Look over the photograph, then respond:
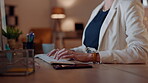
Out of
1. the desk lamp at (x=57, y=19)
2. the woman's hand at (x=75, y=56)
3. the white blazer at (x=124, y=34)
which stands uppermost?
the desk lamp at (x=57, y=19)

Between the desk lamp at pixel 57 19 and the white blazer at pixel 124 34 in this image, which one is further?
the desk lamp at pixel 57 19

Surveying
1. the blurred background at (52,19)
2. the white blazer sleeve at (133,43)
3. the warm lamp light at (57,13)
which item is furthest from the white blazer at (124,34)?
the blurred background at (52,19)

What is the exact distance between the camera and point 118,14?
1372mm

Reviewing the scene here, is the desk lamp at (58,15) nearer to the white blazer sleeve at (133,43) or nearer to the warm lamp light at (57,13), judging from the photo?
the warm lamp light at (57,13)

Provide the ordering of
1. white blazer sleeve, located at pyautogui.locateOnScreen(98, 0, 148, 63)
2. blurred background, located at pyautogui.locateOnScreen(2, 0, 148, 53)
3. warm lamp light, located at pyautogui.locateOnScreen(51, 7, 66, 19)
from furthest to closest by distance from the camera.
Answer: blurred background, located at pyautogui.locateOnScreen(2, 0, 148, 53)
warm lamp light, located at pyautogui.locateOnScreen(51, 7, 66, 19)
white blazer sleeve, located at pyautogui.locateOnScreen(98, 0, 148, 63)

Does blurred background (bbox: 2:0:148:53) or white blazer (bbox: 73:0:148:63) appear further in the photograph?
blurred background (bbox: 2:0:148:53)

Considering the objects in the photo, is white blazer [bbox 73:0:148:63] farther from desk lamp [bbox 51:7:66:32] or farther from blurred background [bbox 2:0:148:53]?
blurred background [bbox 2:0:148:53]

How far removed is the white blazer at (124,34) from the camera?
3.59ft

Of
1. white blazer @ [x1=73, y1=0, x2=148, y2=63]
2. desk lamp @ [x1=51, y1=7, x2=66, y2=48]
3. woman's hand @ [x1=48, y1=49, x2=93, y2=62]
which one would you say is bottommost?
woman's hand @ [x1=48, y1=49, x2=93, y2=62]

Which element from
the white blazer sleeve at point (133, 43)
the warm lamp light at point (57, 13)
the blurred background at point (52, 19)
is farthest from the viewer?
the blurred background at point (52, 19)

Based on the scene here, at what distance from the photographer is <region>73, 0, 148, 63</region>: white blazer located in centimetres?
109

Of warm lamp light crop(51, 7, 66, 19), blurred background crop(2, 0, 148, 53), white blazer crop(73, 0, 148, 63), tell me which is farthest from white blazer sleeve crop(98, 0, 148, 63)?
blurred background crop(2, 0, 148, 53)

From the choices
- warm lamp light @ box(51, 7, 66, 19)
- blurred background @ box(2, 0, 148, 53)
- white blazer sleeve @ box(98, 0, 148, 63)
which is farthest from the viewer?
blurred background @ box(2, 0, 148, 53)

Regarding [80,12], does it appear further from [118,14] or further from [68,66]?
[68,66]
